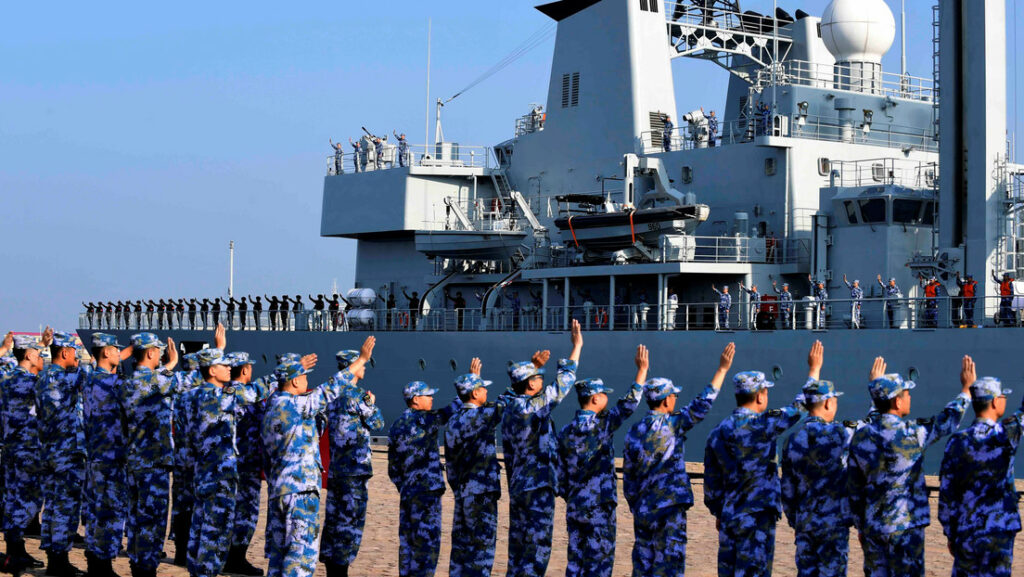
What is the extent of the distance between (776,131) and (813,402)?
1492cm

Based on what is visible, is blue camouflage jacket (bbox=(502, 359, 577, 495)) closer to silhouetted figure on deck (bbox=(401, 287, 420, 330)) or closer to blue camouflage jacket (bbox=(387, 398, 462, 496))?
blue camouflage jacket (bbox=(387, 398, 462, 496))

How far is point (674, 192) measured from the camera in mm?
23500

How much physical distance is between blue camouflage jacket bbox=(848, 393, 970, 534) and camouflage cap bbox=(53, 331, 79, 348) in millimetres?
6790

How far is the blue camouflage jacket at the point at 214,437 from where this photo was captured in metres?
9.99

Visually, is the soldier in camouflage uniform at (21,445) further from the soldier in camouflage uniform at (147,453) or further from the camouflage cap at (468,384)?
the camouflage cap at (468,384)

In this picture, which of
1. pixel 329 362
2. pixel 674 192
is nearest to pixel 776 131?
A: pixel 674 192

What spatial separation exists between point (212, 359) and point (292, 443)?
1.46 metres

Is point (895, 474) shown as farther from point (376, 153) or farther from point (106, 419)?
point (376, 153)

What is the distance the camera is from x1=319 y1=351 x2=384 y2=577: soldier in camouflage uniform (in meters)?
9.96

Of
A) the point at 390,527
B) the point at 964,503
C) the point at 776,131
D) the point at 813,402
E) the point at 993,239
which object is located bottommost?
the point at 390,527

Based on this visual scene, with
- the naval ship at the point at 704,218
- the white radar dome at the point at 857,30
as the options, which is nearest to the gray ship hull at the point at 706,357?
the naval ship at the point at 704,218

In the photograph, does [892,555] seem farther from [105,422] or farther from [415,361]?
[415,361]

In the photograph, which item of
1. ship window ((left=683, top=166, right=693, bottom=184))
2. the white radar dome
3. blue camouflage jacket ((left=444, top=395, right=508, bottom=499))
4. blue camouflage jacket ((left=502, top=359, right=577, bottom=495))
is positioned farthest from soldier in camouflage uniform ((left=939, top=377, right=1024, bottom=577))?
the white radar dome

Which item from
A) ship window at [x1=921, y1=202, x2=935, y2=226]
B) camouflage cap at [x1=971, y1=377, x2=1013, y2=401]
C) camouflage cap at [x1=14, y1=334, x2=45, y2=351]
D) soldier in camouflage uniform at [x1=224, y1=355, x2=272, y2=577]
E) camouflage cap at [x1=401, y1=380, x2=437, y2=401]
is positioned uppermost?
ship window at [x1=921, y1=202, x2=935, y2=226]
